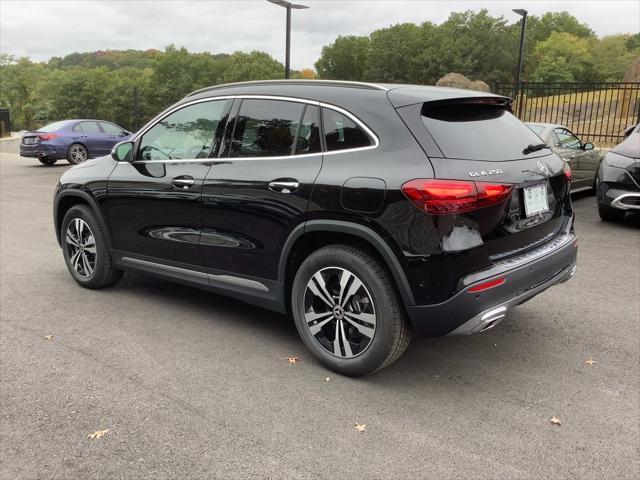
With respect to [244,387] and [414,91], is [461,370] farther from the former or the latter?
[414,91]

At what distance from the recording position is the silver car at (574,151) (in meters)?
9.34

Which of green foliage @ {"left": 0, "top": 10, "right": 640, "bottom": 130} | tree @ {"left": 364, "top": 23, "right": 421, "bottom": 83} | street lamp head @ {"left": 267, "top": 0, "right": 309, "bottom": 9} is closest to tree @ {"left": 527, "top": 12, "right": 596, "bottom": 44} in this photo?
green foliage @ {"left": 0, "top": 10, "right": 640, "bottom": 130}

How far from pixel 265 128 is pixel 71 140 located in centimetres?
1643

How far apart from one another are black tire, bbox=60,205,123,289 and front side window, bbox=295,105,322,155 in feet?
7.44

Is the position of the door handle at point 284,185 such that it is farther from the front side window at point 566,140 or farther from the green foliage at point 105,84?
the green foliage at point 105,84

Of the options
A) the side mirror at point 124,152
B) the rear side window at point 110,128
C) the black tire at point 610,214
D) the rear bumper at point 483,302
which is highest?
the side mirror at point 124,152

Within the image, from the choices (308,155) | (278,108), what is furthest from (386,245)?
(278,108)

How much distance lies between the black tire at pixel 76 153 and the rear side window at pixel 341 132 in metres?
16.7

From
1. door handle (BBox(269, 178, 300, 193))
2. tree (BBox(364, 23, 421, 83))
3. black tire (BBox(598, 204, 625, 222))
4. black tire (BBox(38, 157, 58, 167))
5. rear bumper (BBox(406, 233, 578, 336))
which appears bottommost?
black tire (BBox(38, 157, 58, 167))

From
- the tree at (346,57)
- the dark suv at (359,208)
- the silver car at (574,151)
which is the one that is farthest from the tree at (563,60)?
the dark suv at (359,208)

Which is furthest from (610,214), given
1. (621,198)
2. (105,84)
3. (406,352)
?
(105,84)

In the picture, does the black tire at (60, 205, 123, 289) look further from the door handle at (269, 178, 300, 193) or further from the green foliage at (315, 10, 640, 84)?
the green foliage at (315, 10, 640, 84)

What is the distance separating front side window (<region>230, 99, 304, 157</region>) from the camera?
3.72m

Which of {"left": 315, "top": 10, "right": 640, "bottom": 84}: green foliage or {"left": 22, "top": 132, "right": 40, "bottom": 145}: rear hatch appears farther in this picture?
{"left": 315, "top": 10, "right": 640, "bottom": 84}: green foliage
